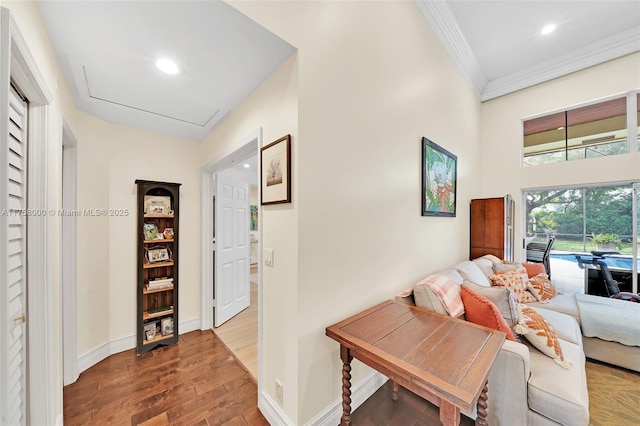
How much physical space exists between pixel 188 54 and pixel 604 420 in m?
3.64

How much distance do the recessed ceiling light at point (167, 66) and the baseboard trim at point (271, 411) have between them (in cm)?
234

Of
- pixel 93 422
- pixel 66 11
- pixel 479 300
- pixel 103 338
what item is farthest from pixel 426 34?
pixel 103 338

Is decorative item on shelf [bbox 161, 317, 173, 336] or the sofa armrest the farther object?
decorative item on shelf [bbox 161, 317, 173, 336]

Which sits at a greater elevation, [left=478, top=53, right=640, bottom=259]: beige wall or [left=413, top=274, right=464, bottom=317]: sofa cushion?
[left=478, top=53, right=640, bottom=259]: beige wall

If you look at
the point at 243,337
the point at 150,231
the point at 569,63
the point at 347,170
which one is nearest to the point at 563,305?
the point at 347,170

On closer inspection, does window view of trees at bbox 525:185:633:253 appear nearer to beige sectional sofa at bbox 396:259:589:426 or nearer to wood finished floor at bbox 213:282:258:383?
beige sectional sofa at bbox 396:259:589:426

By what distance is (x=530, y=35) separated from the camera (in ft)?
9.57

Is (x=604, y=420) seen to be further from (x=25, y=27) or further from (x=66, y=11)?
(x=66, y=11)

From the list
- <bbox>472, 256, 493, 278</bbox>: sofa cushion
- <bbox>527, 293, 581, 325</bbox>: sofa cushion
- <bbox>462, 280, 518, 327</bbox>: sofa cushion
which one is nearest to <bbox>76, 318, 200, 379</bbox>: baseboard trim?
<bbox>462, 280, 518, 327</bbox>: sofa cushion

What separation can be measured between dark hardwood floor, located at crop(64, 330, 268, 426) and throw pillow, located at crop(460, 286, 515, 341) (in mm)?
1634

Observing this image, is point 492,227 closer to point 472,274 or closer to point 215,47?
point 472,274

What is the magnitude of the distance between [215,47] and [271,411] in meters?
2.36

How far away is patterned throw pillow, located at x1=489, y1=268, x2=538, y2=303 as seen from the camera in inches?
103

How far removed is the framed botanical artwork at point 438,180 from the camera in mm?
2432
